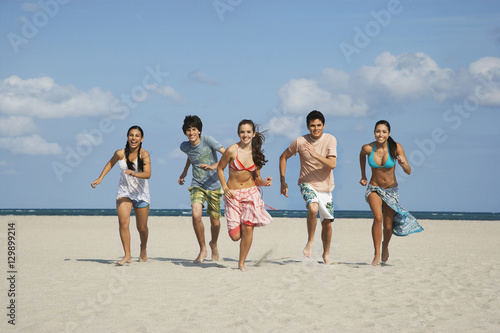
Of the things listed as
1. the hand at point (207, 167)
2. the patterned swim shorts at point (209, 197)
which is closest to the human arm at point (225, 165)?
the hand at point (207, 167)

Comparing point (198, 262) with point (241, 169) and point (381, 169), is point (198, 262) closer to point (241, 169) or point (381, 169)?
point (241, 169)

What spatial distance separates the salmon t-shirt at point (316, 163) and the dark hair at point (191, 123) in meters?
1.49

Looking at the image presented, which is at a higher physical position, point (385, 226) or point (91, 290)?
point (385, 226)

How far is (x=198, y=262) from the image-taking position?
8.13 metres

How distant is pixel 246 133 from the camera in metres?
7.10

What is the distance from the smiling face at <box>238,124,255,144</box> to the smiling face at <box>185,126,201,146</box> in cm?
116

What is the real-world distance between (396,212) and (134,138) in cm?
409

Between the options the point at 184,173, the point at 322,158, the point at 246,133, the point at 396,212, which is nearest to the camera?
the point at 246,133

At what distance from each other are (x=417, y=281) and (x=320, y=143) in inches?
90.0

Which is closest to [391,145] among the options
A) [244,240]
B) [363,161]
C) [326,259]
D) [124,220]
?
[363,161]

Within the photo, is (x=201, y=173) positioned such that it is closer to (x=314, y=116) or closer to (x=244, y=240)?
(x=244, y=240)

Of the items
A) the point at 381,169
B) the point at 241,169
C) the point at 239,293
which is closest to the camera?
the point at 239,293

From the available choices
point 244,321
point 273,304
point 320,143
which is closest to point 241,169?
point 320,143

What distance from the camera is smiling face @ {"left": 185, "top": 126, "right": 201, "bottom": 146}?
805 centimetres
